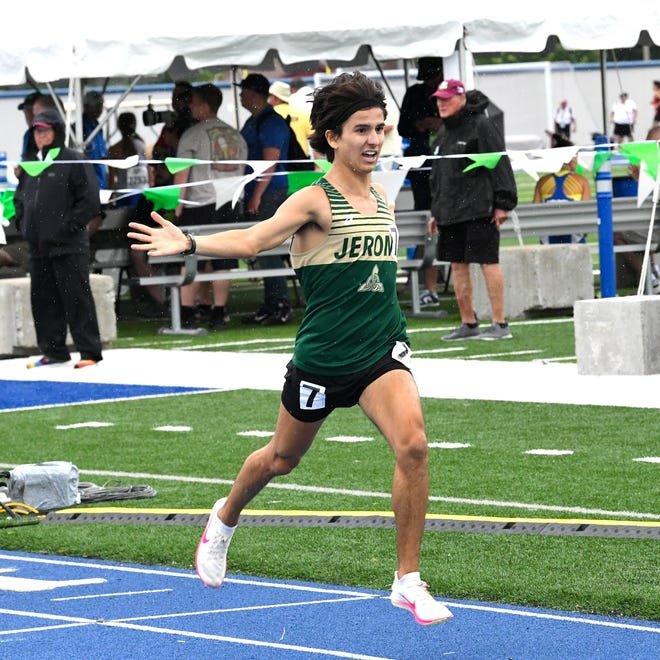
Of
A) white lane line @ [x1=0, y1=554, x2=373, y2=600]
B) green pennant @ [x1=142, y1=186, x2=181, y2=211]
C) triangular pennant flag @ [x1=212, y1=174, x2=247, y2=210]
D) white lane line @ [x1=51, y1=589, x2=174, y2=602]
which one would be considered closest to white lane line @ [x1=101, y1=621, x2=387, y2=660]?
white lane line @ [x1=51, y1=589, x2=174, y2=602]

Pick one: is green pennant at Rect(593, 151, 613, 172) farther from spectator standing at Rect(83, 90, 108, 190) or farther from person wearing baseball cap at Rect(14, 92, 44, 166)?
spectator standing at Rect(83, 90, 108, 190)

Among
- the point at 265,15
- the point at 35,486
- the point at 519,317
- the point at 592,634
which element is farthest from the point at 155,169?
the point at 592,634

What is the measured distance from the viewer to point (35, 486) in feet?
29.5

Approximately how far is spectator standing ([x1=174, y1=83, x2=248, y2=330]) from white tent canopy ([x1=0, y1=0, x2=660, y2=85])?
698 mm

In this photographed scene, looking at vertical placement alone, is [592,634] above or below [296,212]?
below

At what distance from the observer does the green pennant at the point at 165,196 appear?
17747 mm

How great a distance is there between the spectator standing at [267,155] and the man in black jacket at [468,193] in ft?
10.2

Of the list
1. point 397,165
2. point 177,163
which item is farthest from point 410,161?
point 177,163

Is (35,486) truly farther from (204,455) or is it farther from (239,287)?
(239,287)

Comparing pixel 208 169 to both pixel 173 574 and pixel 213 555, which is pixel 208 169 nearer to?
pixel 173 574

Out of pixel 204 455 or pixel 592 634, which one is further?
pixel 204 455

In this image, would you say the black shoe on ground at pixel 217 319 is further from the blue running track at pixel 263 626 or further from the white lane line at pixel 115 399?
the blue running track at pixel 263 626

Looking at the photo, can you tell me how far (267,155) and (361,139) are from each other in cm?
1256

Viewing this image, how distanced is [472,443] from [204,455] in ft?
5.05
